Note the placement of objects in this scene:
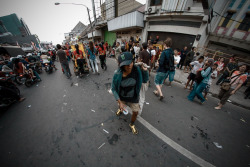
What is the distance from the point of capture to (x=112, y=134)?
2.30 meters

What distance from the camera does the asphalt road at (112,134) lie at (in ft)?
6.10

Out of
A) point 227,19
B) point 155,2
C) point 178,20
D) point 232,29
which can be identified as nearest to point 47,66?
point 178,20

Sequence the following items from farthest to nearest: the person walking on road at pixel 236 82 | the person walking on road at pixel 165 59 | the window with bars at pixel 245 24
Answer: the window with bars at pixel 245 24 → the person walking on road at pixel 165 59 → the person walking on road at pixel 236 82

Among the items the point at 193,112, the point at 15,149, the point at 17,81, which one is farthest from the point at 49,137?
the point at 17,81

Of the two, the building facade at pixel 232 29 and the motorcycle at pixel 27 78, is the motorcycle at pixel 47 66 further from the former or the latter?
the building facade at pixel 232 29

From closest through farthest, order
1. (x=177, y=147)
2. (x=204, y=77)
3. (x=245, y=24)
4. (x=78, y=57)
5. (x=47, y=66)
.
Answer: (x=177, y=147)
(x=204, y=77)
(x=78, y=57)
(x=47, y=66)
(x=245, y=24)

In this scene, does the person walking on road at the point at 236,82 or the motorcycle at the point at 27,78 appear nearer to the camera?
the person walking on road at the point at 236,82

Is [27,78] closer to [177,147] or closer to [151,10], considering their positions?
[177,147]

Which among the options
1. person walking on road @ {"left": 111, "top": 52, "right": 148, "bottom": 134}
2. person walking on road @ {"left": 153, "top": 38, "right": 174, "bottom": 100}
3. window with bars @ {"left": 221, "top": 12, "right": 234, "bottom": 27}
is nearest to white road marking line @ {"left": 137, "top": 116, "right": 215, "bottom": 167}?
person walking on road @ {"left": 111, "top": 52, "right": 148, "bottom": 134}

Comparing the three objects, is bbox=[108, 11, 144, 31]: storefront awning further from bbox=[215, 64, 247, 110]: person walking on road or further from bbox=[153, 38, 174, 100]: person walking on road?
bbox=[215, 64, 247, 110]: person walking on road

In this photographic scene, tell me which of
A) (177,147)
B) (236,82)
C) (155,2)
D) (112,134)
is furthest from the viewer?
(155,2)

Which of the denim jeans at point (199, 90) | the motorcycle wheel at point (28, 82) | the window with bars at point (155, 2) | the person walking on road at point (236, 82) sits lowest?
the motorcycle wheel at point (28, 82)

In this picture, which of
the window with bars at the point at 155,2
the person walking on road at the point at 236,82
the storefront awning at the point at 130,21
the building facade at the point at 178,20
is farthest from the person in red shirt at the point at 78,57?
the window with bars at the point at 155,2

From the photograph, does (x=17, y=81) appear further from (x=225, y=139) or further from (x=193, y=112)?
(x=225, y=139)
